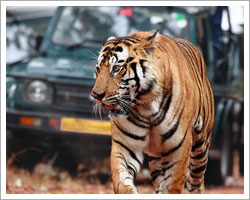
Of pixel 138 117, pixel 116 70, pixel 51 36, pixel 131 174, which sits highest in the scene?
pixel 51 36

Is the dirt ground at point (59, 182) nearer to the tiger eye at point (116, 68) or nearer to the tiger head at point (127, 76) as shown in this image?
the tiger head at point (127, 76)

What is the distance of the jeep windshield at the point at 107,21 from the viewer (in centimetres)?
496

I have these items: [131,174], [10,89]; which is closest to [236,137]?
[131,174]

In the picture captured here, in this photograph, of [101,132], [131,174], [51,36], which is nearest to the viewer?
[131,174]

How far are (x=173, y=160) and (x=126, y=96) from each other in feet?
2.26

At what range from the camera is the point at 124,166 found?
12.5 feet

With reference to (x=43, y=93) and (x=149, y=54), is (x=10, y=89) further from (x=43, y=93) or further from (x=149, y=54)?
(x=149, y=54)

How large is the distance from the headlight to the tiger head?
0.95 metres

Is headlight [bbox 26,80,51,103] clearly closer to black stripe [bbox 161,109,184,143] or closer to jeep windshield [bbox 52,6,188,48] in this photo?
jeep windshield [bbox 52,6,188,48]

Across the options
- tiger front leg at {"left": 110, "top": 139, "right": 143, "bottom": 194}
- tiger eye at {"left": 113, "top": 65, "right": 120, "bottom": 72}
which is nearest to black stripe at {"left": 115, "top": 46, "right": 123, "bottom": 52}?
tiger eye at {"left": 113, "top": 65, "right": 120, "bottom": 72}

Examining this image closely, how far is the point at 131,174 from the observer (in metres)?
3.85

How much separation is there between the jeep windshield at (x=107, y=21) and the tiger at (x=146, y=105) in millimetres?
735

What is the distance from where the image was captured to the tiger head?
384 cm

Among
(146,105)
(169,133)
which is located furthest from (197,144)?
(146,105)
